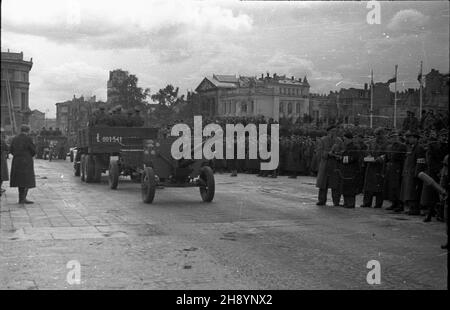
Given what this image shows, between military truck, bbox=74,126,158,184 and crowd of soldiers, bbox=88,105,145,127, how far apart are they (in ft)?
1.26

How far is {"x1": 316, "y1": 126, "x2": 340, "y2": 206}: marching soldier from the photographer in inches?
476

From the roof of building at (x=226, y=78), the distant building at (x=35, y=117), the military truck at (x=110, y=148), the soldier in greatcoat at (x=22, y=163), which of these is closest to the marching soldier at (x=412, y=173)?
the roof of building at (x=226, y=78)

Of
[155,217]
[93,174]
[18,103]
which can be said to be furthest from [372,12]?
[93,174]

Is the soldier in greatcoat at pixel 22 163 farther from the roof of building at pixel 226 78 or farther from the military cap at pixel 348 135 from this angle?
the military cap at pixel 348 135

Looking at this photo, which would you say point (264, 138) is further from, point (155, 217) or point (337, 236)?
point (337, 236)

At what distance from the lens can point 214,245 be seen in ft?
24.6

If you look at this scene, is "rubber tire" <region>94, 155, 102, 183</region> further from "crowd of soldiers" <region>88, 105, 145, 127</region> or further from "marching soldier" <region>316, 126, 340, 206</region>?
"marching soldier" <region>316, 126, 340, 206</region>

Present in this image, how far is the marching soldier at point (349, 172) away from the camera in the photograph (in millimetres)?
11945

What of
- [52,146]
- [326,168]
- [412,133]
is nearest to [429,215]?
[412,133]

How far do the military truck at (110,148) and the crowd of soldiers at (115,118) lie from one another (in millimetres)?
383

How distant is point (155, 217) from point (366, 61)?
4384 mm

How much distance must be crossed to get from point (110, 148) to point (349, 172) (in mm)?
8183

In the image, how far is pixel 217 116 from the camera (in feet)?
50.4

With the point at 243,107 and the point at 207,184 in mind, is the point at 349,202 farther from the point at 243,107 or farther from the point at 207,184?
the point at 243,107
